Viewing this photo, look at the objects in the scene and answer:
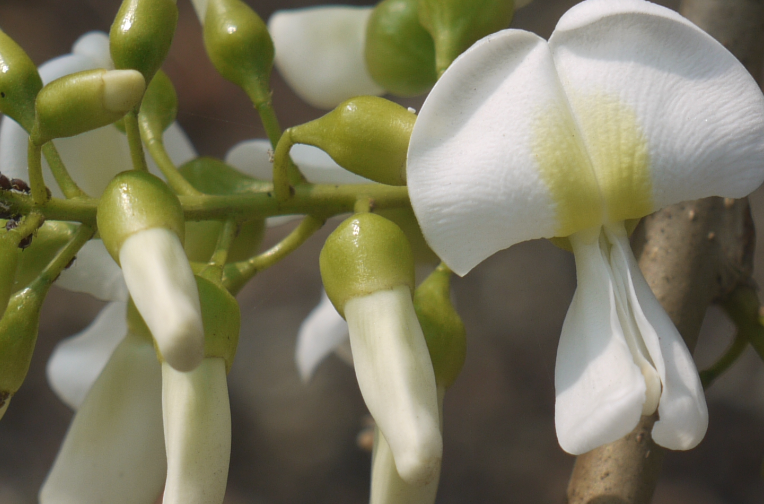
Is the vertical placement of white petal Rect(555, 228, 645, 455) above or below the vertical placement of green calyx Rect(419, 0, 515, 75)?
below

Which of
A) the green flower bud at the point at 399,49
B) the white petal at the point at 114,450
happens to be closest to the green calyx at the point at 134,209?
the white petal at the point at 114,450

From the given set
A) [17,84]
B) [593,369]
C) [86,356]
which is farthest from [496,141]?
[86,356]

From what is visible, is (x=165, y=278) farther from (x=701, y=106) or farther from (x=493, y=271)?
(x=493, y=271)

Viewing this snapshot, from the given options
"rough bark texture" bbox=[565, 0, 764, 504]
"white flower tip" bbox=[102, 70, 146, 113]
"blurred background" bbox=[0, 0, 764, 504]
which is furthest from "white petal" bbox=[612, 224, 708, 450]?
"blurred background" bbox=[0, 0, 764, 504]

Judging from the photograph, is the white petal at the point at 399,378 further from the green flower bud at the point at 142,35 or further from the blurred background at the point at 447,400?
the blurred background at the point at 447,400

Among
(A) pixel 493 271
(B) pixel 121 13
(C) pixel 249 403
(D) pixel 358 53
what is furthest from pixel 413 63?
(C) pixel 249 403

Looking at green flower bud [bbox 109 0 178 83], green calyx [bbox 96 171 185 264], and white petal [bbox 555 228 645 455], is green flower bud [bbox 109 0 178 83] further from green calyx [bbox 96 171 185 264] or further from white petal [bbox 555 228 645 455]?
white petal [bbox 555 228 645 455]
